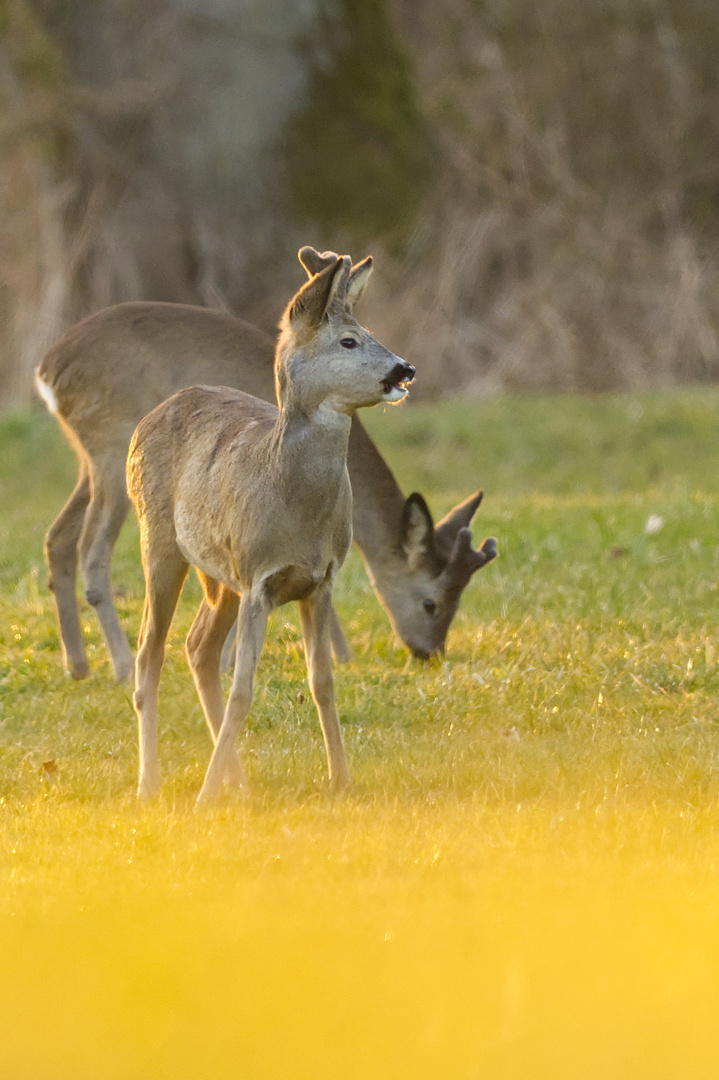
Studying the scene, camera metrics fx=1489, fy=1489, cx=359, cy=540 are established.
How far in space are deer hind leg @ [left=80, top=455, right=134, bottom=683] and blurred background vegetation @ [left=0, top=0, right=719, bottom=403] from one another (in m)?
11.1

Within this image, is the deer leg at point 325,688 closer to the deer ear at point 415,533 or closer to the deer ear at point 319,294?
the deer ear at point 319,294

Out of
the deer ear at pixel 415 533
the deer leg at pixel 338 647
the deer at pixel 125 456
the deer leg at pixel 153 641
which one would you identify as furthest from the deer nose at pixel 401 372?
the deer leg at pixel 338 647

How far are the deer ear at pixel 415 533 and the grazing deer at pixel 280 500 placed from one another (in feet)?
7.37

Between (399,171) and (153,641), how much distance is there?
50.5 ft

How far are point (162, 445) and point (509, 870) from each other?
2143 millimetres

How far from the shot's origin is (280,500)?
4.82m

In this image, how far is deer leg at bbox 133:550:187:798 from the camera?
5297mm

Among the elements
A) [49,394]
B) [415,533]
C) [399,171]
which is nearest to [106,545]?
[49,394]

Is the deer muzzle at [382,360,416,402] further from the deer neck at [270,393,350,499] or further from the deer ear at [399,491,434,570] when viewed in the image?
the deer ear at [399,491,434,570]

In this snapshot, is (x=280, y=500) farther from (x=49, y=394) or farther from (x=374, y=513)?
(x=49, y=394)

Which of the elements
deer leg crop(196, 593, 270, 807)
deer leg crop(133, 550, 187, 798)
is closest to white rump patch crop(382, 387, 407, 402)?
deer leg crop(196, 593, 270, 807)

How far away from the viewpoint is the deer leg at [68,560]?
24.9ft

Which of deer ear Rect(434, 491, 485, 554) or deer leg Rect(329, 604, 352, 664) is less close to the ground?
deer ear Rect(434, 491, 485, 554)

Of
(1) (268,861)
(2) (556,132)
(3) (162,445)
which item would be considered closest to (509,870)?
(1) (268,861)
